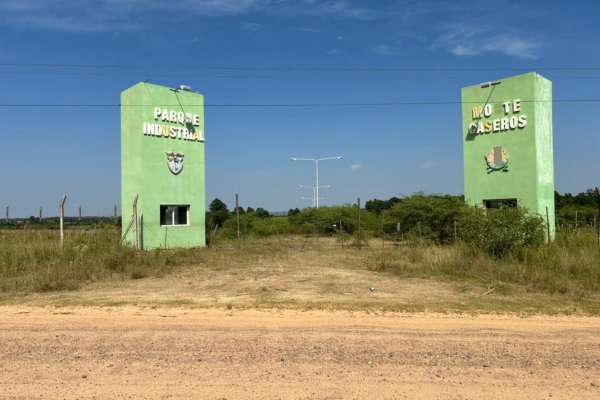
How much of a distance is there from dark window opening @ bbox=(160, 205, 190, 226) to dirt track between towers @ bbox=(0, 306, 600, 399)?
1517 centimetres

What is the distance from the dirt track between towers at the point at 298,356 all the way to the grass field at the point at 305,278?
1.63 m

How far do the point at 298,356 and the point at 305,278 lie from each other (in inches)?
321

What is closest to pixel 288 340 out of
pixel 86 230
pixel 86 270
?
pixel 86 270

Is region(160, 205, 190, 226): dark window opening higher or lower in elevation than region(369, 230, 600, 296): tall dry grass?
higher

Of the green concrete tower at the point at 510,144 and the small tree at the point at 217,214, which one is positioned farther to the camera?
the small tree at the point at 217,214

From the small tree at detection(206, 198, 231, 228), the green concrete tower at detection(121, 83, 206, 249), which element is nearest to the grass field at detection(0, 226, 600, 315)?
the green concrete tower at detection(121, 83, 206, 249)

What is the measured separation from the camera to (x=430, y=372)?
5.48 meters

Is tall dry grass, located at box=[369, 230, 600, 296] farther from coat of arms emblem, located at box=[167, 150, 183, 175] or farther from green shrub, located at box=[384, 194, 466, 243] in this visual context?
coat of arms emblem, located at box=[167, 150, 183, 175]

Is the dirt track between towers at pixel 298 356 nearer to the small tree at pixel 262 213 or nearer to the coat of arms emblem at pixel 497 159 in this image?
the coat of arms emblem at pixel 497 159

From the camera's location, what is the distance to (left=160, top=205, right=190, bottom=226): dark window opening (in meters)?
23.8

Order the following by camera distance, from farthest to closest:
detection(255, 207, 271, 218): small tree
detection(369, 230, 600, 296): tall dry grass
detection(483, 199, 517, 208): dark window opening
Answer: detection(255, 207, 271, 218): small tree < detection(483, 199, 517, 208): dark window opening < detection(369, 230, 600, 296): tall dry grass

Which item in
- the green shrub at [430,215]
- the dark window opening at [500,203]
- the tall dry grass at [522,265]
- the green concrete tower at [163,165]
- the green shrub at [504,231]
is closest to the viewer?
the tall dry grass at [522,265]

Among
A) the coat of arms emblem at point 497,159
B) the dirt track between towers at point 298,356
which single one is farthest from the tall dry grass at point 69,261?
the coat of arms emblem at point 497,159

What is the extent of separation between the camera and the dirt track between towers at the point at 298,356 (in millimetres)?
4966
